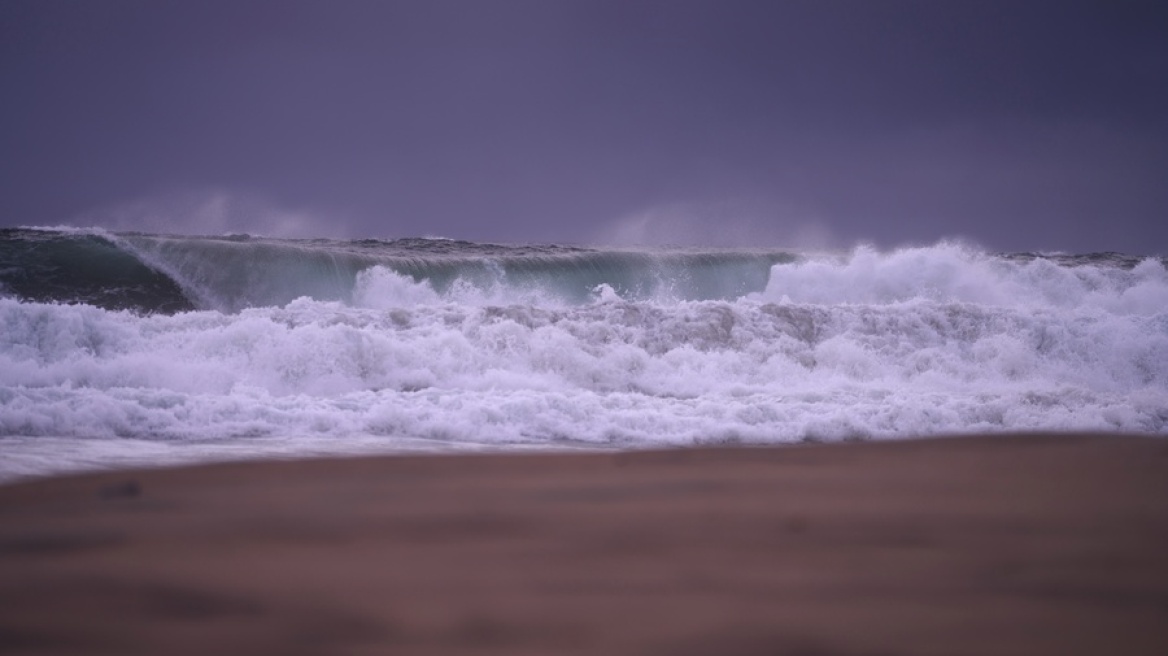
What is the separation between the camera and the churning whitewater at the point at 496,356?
6.16 m

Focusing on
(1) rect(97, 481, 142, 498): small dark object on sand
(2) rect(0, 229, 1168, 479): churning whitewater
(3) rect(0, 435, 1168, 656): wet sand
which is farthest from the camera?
(2) rect(0, 229, 1168, 479): churning whitewater

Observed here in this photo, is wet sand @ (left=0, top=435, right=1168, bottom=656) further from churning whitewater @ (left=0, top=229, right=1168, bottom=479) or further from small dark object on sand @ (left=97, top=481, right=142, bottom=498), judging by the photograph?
churning whitewater @ (left=0, top=229, right=1168, bottom=479)

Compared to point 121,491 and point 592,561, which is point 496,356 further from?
point 592,561

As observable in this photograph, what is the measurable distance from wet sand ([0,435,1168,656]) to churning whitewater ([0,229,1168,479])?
89.1 inches

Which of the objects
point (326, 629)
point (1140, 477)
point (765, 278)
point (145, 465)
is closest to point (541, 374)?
point (145, 465)

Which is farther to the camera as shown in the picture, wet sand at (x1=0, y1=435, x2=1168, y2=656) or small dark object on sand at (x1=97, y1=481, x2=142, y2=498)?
small dark object on sand at (x1=97, y1=481, x2=142, y2=498)

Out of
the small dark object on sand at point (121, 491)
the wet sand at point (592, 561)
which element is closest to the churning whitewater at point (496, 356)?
the small dark object on sand at point (121, 491)

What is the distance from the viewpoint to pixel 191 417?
606 centimetres

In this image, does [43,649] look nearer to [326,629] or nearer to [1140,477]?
[326,629]

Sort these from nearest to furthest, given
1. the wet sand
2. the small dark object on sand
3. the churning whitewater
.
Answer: the wet sand
the small dark object on sand
the churning whitewater

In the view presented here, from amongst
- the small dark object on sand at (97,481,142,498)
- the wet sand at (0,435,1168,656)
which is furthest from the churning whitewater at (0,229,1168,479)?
the wet sand at (0,435,1168,656)

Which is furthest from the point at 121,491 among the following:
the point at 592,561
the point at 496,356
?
the point at 496,356

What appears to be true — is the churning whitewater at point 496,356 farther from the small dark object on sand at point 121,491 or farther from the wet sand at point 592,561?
the wet sand at point 592,561

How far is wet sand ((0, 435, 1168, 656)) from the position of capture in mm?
1602
